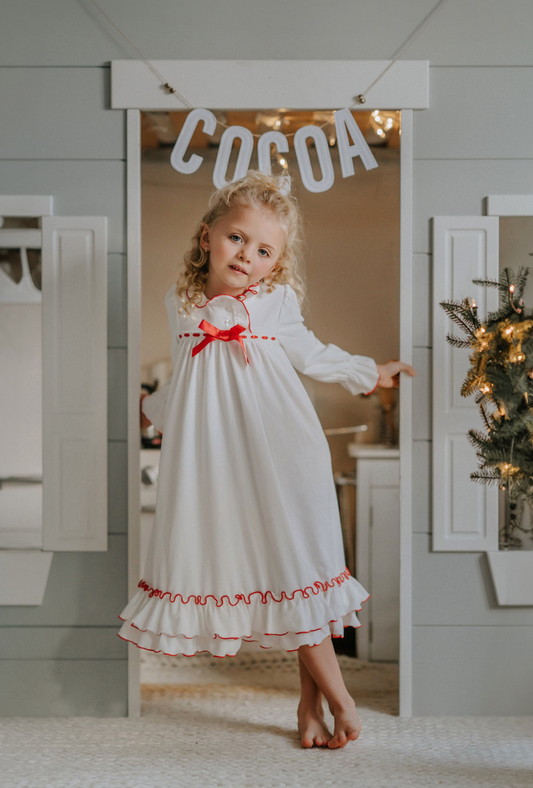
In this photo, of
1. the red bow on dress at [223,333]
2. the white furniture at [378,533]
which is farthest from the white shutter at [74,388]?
the white furniture at [378,533]

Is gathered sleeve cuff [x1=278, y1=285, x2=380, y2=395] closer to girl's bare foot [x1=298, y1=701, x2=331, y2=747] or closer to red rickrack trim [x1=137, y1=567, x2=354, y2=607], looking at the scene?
red rickrack trim [x1=137, y1=567, x2=354, y2=607]

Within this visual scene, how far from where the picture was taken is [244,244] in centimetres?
158

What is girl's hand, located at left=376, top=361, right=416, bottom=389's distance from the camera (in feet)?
5.84

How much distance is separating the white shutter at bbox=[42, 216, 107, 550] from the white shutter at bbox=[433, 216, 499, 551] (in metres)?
0.96

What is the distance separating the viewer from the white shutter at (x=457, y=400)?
1.81m

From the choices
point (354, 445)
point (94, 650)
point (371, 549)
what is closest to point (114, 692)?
point (94, 650)

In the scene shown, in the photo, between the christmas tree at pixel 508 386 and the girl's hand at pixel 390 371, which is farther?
the girl's hand at pixel 390 371

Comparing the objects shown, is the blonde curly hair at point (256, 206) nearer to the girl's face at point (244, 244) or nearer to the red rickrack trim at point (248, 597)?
the girl's face at point (244, 244)

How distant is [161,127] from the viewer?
5.91ft

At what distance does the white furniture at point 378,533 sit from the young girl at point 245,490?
19 cm

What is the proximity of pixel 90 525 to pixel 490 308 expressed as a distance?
1.32m

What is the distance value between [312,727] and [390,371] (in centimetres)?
97

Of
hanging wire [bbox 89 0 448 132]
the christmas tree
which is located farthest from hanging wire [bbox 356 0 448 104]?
the christmas tree

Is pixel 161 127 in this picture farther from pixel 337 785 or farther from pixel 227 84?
pixel 337 785
